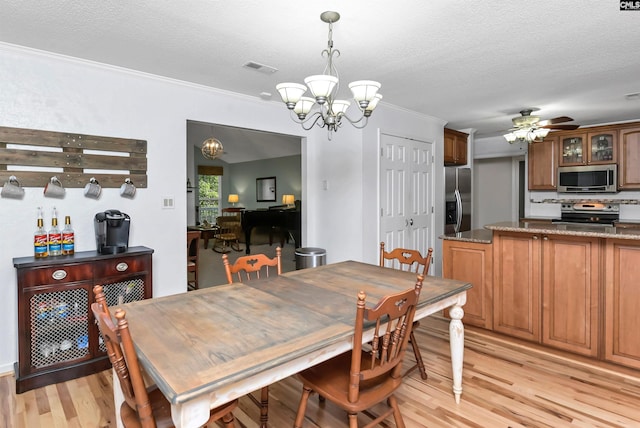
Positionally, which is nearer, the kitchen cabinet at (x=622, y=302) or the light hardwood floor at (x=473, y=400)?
the light hardwood floor at (x=473, y=400)

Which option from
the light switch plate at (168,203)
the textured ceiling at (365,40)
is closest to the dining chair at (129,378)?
the textured ceiling at (365,40)

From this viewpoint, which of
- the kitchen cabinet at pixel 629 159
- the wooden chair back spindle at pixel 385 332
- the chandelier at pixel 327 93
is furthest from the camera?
the kitchen cabinet at pixel 629 159

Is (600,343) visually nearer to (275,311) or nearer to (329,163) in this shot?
(275,311)

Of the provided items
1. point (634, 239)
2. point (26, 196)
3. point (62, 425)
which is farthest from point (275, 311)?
point (634, 239)

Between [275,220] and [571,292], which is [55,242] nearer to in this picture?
[571,292]

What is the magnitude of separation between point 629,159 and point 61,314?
21.8 feet

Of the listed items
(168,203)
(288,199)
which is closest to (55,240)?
(168,203)

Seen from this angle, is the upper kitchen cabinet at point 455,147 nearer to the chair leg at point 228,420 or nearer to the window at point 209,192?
the chair leg at point 228,420

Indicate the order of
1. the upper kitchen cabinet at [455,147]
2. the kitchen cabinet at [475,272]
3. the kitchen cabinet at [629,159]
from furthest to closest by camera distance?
the upper kitchen cabinet at [455,147] → the kitchen cabinet at [629,159] → the kitchen cabinet at [475,272]

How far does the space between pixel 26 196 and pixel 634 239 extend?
14.1ft

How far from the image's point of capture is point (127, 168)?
3.05 metres

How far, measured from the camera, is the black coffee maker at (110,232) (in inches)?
108

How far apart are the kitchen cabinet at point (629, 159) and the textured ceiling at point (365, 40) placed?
1574 mm

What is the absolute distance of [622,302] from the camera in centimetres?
252
